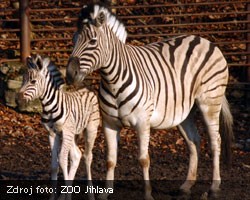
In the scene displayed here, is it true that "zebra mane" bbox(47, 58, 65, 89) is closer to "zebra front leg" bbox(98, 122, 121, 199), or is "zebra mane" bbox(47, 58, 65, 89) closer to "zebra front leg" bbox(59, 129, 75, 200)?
"zebra front leg" bbox(59, 129, 75, 200)

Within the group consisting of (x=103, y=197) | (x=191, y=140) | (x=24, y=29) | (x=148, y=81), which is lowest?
(x=103, y=197)

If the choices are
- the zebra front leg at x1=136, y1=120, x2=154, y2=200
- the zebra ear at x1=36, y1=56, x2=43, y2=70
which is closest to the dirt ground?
the zebra front leg at x1=136, y1=120, x2=154, y2=200

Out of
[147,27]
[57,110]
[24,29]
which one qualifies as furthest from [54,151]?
[147,27]

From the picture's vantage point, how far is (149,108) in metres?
8.57

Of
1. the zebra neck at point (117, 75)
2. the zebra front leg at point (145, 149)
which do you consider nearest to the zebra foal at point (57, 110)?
the zebra neck at point (117, 75)

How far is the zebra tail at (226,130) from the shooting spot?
995 centimetres

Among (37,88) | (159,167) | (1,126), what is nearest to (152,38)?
(1,126)

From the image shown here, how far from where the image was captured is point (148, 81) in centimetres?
885

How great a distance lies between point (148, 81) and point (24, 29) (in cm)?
581

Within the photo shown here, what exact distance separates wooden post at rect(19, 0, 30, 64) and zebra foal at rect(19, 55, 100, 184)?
18.4ft

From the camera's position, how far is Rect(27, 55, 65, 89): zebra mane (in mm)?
8357

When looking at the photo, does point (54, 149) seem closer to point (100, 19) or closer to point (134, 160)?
point (100, 19)

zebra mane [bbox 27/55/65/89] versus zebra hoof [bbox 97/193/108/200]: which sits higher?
zebra mane [bbox 27/55/65/89]

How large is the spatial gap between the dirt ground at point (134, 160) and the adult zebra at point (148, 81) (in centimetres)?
34
